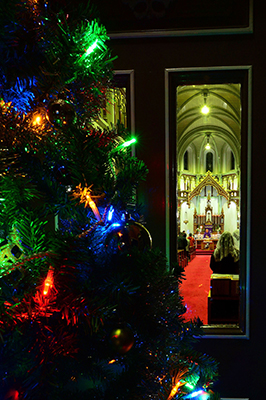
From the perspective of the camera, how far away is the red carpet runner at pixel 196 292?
240cm

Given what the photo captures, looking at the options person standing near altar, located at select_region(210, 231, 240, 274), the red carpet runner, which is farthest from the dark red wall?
person standing near altar, located at select_region(210, 231, 240, 274)

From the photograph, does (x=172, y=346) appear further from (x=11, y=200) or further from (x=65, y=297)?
(x=11, y=200)

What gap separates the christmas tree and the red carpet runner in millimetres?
1161

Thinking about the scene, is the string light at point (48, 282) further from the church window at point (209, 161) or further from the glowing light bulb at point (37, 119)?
the church window at point (209, 161)

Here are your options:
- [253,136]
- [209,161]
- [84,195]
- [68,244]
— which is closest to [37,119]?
[84,195]

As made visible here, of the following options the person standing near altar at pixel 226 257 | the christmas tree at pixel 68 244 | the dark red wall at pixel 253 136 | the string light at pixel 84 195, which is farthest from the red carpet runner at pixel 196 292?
the string light at pixel 84 195

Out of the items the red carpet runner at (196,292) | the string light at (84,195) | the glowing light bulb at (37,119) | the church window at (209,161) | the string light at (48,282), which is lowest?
the red carpet runner at (196,292)

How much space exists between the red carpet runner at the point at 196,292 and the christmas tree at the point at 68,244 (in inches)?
45.7

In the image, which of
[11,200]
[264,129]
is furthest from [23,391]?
[264,129]

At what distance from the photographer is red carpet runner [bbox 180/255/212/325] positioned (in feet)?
7.86

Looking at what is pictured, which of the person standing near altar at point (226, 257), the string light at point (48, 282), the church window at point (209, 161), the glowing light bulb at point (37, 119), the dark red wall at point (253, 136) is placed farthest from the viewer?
the church window at point (209, 161)

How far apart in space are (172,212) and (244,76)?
4.40 feet

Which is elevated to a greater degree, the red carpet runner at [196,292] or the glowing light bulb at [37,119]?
the glowing light bulb at [37,119]

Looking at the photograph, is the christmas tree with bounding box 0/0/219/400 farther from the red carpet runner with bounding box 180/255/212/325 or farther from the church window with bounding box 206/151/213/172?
the church window with bounding box 206/151/213/172
